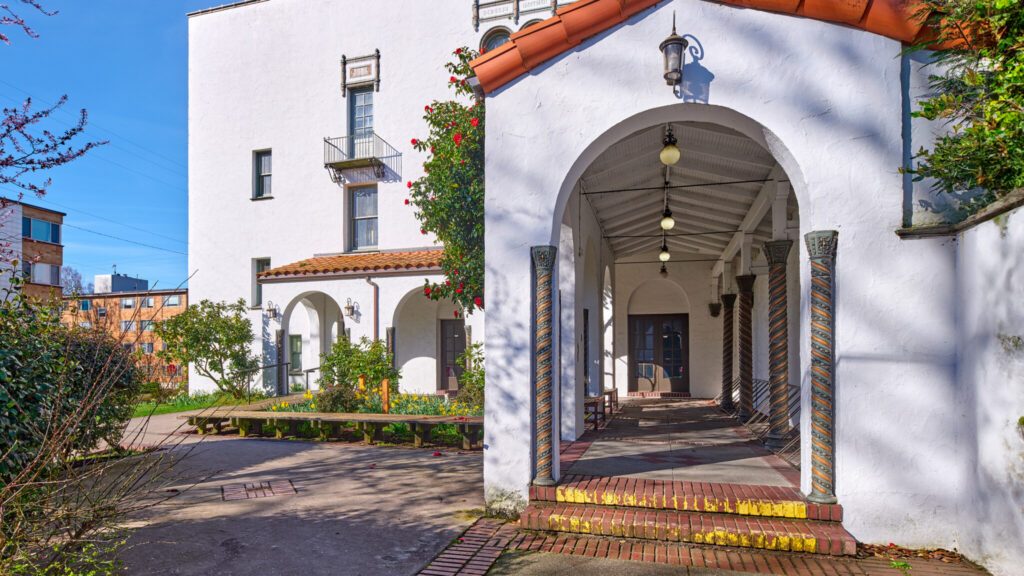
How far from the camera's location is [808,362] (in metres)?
5.06

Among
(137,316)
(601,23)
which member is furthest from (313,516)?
(601,23)

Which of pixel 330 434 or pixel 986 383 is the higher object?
pixel 986 383

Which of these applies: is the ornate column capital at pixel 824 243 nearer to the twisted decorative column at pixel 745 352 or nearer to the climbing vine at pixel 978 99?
the climbing vine at pixel 978 99

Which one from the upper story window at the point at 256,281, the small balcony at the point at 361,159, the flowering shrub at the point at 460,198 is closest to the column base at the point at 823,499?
the flowering shrub at the point at 460,198

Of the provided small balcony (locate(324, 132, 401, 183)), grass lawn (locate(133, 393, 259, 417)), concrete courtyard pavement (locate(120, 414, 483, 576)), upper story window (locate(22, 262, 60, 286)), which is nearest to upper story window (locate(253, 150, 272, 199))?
small balcony (locate(324, 132, 401, 183))

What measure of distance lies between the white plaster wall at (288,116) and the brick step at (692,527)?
38.0 feet

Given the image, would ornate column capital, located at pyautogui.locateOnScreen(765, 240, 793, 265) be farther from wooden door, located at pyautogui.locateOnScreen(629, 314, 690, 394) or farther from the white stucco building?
wooden door, located at pyautogui.locateOnScreen(629, 314, 690, 394)

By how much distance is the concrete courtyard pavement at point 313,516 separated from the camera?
14.8 feet

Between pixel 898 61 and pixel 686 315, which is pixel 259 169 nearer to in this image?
pixel 686 315

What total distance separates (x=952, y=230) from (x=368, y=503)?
19.1ft

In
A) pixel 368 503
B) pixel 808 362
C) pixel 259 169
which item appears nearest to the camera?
pixel 808 362

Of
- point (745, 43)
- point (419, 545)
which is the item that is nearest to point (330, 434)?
point (419, 545)

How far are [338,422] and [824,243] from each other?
778 cm

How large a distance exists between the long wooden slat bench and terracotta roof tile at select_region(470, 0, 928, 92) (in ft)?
16.8
